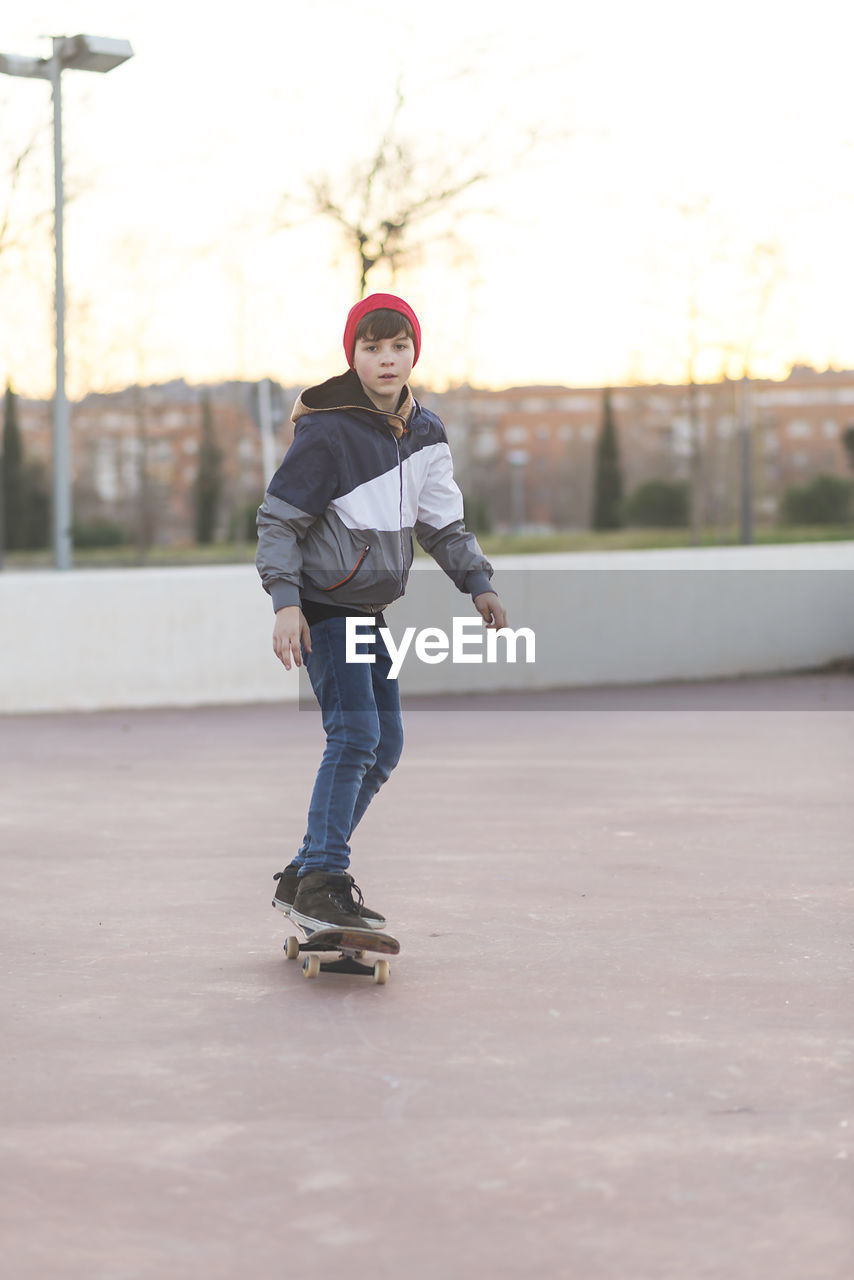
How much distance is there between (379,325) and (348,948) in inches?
65.1

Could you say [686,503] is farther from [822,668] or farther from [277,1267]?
[277,1267]

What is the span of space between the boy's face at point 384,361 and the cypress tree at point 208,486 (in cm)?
4382

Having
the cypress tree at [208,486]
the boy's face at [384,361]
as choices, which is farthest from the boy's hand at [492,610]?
the cypress tree at [208,486]

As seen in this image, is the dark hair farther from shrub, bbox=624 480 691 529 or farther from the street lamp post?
shrub, bbox=624 480 691 529

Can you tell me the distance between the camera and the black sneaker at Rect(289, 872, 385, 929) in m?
4.62

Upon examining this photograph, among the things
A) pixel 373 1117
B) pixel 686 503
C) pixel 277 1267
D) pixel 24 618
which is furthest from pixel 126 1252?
pixel 686 503

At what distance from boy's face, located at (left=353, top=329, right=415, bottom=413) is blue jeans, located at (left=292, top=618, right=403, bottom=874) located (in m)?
0.65

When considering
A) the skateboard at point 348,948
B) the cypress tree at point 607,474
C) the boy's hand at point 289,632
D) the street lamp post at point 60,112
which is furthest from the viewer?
the cypress tree at point 607,474

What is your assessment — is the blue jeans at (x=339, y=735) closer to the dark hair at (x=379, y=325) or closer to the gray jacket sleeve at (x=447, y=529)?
the gray jacket sleeve at (x=447, y=529)

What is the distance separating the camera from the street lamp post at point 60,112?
43.7 feet

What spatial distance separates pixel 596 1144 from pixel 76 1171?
3.13 feet

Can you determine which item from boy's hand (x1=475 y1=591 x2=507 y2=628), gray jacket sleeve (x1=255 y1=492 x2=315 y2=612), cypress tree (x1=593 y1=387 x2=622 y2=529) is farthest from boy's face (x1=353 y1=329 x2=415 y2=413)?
cypress tree (x1=593 y1=387 x2=622 y2=529)

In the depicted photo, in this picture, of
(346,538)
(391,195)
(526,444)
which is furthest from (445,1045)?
(526,444)

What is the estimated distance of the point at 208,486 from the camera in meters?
49.4
